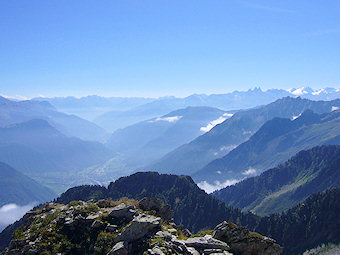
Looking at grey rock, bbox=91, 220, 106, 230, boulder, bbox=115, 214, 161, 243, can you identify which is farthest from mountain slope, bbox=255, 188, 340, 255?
grey rock, bbox=91, 220, 106, 230

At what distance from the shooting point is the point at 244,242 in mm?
38969

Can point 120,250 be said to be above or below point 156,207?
above

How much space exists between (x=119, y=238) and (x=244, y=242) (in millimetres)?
16204

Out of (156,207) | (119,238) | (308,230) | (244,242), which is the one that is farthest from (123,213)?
(308,230)

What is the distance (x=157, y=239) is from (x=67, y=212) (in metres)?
15.6

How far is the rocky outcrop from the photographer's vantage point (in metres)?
38.6

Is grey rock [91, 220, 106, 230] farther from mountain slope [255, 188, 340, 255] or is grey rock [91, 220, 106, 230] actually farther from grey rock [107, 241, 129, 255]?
mountain slope [255, 188, 340, 255]

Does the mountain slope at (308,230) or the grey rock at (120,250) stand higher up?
the grey rock at (120,250)

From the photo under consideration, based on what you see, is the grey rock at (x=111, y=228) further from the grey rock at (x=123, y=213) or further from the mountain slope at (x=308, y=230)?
the mountain slope at (x=308, y=230)

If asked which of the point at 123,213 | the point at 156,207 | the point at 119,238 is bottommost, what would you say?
the point at 156,207

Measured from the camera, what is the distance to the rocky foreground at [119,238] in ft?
114

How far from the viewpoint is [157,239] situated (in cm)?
3544

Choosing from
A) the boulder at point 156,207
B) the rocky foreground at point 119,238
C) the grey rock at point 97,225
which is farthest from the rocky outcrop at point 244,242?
the grey rock at point 97,225

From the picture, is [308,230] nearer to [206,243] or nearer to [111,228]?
[206,243]
